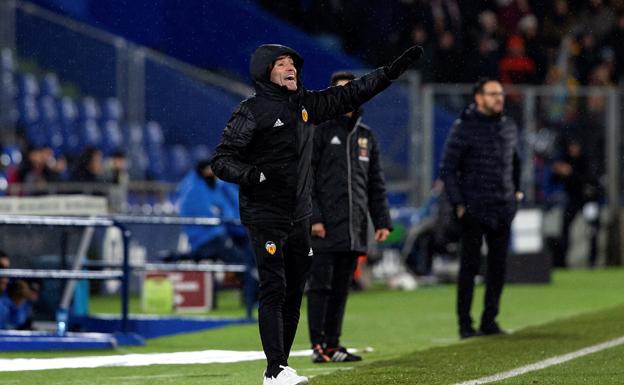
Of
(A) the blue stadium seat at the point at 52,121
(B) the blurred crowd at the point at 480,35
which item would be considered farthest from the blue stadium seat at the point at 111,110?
(B) the blurred crowd at the point at 480,35

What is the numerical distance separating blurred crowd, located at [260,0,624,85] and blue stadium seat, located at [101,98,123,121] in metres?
6.33

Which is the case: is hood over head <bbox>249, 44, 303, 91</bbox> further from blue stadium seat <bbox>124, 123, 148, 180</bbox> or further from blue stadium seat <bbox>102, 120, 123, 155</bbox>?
blue stadium seat <bbox>102, 120, 123, 155</bbox>

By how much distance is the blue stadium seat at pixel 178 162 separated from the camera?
76.3 ft

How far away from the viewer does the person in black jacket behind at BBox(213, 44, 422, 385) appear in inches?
352

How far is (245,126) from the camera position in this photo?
8.96 m

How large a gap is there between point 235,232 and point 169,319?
299cm

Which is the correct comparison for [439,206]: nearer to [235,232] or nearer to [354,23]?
[235,232]

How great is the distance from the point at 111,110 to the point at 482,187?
10.9 meters

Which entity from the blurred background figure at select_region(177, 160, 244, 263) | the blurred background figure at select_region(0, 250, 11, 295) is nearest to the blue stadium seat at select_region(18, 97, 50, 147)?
the blurred background figure at select_region(177, 160, 244, 263)

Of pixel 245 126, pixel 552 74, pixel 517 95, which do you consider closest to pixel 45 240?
pixel 245 126

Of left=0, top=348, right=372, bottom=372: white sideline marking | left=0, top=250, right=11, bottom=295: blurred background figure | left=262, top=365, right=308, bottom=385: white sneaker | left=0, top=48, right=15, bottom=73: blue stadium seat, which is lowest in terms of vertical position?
left=0, top=348, right=372, bottom=372: white sideline marking

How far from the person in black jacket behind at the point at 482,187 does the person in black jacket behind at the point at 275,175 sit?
4.22 m

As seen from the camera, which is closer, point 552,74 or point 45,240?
point 45,240

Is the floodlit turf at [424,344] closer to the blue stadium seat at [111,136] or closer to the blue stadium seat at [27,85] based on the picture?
the blue stadium seat at [111,136]
